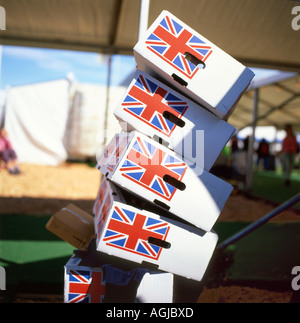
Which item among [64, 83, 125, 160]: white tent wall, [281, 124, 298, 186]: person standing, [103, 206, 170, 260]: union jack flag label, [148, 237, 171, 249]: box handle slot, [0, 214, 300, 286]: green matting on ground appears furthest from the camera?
[64, 83, 125, 160]: white tent wall

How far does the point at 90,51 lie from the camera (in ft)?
18.0

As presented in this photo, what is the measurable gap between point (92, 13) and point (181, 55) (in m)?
2.76

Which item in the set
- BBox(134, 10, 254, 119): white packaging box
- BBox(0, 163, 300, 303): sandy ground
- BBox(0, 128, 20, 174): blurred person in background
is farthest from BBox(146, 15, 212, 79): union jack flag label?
BBox(0, 128, 20, 174): blurred person in background

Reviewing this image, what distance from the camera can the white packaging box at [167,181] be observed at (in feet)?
6.98

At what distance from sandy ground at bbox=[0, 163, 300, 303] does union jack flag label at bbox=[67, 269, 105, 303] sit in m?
0.61

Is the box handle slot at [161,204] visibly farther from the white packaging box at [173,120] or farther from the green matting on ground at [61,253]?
the green matting on ground at [61,253]

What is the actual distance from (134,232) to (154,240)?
0.18m

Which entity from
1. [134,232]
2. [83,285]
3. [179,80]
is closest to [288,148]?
[179,80]

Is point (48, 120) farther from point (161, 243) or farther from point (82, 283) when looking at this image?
point (161, 243)

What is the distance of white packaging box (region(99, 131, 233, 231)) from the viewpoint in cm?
213

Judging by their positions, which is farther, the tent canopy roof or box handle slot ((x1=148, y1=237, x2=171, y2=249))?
the tent canopy roof

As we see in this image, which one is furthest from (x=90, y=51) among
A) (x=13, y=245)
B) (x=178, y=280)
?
(x=178, y=280)

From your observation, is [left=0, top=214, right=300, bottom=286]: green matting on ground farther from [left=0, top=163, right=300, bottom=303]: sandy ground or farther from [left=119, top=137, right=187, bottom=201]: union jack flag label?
[left=119, top=137, right=187, bottom=201]: union jack flag label

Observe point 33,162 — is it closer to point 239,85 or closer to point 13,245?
point 13,245
